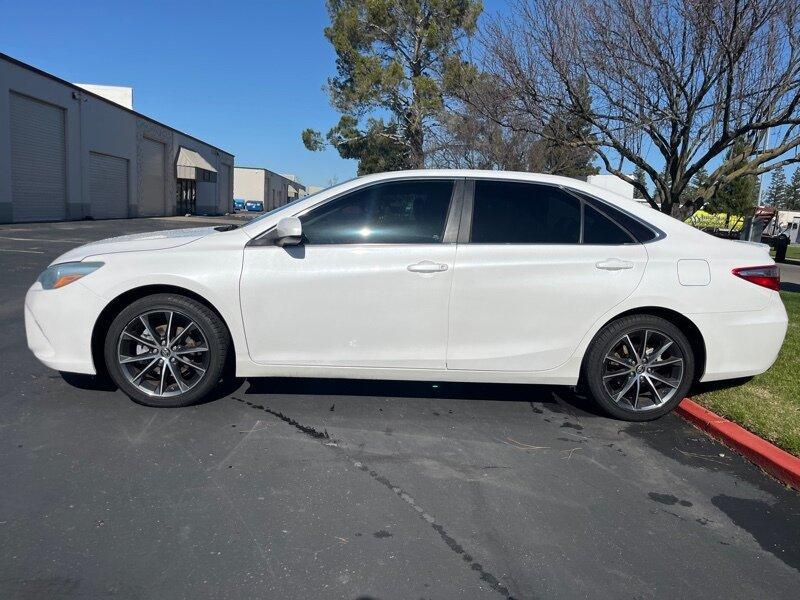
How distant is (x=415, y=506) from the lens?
9.85ft

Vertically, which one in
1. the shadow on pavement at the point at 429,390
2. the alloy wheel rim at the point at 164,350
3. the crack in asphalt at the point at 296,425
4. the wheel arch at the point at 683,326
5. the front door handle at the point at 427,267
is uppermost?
the front door handle at the point at 427,267

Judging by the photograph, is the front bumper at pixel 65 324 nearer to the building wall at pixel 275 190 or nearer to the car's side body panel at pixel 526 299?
the car's side body panel at pixel 526 299

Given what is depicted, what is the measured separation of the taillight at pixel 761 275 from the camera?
4125 mm

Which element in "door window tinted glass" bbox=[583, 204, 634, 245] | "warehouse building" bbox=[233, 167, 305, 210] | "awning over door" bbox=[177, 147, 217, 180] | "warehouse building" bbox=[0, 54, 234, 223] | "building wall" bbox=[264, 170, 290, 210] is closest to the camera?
"door window tinted glass" bbox=[583, 204, 634, 245]

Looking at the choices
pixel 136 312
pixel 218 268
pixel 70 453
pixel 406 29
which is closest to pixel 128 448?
pixel 70 453

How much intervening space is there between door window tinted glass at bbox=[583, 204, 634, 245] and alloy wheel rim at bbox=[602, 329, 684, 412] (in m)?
0.65

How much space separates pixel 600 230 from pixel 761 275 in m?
1.14

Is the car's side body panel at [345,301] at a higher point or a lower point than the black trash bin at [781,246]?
lower

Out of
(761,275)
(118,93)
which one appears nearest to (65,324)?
(761,275)

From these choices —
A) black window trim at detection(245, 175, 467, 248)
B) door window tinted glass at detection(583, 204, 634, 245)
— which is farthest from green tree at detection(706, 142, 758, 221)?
black window trim at detection(245, 175, 467, 248)

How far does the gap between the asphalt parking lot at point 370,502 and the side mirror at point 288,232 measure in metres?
1.18

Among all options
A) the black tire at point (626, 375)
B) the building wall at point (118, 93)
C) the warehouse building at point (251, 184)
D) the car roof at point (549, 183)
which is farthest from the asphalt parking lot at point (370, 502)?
the warehouse building at point (251, 184)

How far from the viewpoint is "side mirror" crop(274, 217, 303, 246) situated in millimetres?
3857

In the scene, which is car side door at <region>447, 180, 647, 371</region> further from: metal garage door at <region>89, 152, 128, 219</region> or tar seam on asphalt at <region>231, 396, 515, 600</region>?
metal garage door at <region>89, 152, 128, 219</region>
